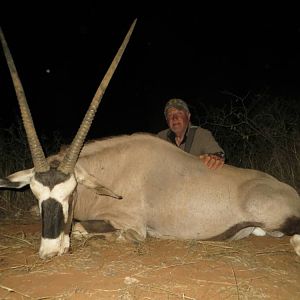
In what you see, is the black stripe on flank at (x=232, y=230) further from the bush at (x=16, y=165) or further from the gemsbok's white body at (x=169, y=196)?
the bush at (x=16, y=165)

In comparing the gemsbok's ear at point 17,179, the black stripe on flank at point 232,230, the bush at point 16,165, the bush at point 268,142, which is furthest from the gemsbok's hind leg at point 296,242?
the bush at point 16,165

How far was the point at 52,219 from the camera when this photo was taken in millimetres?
3121

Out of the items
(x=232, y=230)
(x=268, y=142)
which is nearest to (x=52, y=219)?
(x=232, y=230)

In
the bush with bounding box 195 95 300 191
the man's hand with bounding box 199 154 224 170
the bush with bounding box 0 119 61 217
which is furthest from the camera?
the bush with bounding box 195 95 300 191

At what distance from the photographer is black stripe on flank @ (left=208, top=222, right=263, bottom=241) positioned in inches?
148

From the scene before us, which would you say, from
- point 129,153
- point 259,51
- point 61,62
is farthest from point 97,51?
point 129,153

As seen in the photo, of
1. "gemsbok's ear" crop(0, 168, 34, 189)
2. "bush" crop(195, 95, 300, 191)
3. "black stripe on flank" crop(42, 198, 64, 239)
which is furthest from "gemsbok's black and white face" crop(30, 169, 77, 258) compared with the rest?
"bush" crop(195, 95, 300, 191)

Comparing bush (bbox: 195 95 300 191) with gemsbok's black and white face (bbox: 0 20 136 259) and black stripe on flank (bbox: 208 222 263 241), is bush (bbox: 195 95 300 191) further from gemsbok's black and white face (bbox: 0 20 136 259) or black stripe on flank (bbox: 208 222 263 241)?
gemsbok's black and white face (bbox: 0 20 136 259)

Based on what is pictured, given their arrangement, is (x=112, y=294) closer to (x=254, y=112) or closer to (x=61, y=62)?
(x=254, y=112)

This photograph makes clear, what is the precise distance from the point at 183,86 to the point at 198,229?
29123mm

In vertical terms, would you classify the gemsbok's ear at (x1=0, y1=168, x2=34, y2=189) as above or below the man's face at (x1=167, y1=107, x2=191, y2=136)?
below

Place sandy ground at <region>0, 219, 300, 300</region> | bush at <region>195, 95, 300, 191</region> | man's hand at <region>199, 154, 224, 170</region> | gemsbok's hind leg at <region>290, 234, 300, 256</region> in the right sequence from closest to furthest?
sandy ground at <region>0, 219, 300, 300</region>
gemsbok's hind leg at <region>290, 234, 300, 256</region>
man's hand at <region>199, 154, 224, 170</region>
bush at <region>195, 95, 300, 191</region>

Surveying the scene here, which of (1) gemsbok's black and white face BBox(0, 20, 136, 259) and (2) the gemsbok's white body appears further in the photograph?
(2) the gemsbok's white body

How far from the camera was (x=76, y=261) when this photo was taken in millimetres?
3107
